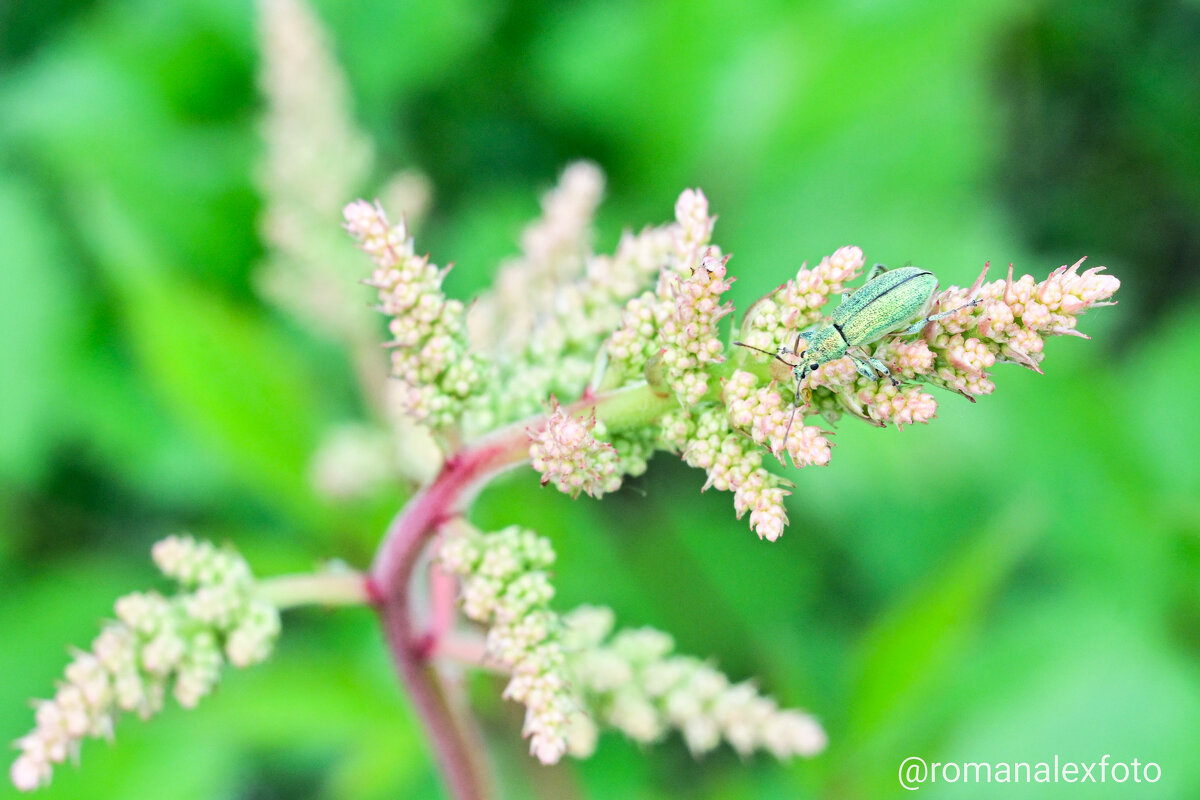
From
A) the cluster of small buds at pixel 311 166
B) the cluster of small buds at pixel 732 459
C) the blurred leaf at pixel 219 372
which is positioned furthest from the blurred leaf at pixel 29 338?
the cluster of small buds at pixel 732 459

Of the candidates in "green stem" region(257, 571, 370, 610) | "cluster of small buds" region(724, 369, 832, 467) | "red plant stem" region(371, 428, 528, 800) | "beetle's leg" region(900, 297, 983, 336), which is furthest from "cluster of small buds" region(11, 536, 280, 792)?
"beetle's leg" region(900, 297, 983, 336)

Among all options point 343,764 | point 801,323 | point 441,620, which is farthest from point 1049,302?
point 343,764

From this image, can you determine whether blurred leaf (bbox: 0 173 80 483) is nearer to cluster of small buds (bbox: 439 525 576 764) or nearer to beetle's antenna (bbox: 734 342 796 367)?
cluster of small buds (bbox: 439 525 576 764)

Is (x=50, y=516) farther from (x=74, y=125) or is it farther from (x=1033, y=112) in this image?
(x=1033, y=112)

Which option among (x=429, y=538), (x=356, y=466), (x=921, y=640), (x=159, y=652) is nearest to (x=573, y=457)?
(x=429, y=538)

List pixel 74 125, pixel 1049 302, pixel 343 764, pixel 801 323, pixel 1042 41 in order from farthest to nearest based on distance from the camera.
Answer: pixel 1042 41 → pixel 74 125 → pixel 343 764 → pixel 801 323 → pixel 1049 302

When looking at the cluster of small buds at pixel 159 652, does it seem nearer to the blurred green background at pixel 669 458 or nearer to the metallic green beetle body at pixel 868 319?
the metallic green beetle body at pixel 868 319
